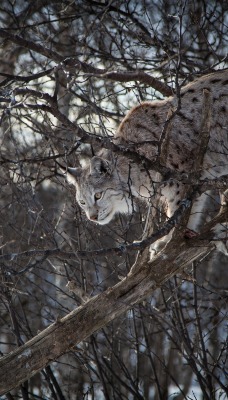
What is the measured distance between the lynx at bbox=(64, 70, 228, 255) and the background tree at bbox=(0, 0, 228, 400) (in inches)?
6.5

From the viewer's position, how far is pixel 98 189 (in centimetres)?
662

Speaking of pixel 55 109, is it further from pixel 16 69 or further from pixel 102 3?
pixel 16 69

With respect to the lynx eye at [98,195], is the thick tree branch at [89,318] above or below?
below

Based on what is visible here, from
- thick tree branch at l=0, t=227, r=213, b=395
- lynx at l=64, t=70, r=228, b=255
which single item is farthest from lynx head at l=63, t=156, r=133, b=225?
thick tree branch at l=0, t=227, r=213, b=395

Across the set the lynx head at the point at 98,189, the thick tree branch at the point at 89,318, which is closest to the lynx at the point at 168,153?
the lynx head at the point at 98,189

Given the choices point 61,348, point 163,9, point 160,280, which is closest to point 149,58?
point 163,9

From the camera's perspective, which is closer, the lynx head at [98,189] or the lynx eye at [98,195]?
A: the lynx head at [98,189]

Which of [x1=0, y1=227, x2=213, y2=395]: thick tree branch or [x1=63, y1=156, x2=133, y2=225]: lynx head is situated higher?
[x1=63, y1=156, x2=133, y2=225]: lynx head

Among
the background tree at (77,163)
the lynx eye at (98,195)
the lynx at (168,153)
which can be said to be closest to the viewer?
the background tree at (77,163)

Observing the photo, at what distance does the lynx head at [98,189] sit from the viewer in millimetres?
6457

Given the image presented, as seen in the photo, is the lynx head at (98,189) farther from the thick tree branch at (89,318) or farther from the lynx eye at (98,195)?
the thick tree branch at (89,318)

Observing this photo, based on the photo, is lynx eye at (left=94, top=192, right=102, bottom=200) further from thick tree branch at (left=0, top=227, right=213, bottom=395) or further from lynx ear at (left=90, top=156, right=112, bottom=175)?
thick tree branch at (left=0, top=227, right=213, bottom=395)

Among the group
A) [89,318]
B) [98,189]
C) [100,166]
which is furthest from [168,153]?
[89,318]

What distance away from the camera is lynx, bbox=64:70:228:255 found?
6242 mm
